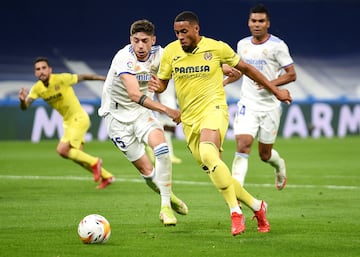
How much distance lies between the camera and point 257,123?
42.0ft

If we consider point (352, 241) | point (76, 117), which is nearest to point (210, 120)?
point (352, 241)

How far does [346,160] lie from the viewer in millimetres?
20547

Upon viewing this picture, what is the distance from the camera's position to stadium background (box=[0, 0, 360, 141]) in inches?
1268

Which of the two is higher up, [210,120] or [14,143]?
[210,120]

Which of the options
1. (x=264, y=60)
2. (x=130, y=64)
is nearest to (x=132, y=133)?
(x=130, y=64)

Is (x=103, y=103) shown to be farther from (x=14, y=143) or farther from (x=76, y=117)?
(x=14, y=143)

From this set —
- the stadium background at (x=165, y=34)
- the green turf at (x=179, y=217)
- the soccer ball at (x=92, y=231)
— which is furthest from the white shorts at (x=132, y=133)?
the stadium background at (x=165, y=34)

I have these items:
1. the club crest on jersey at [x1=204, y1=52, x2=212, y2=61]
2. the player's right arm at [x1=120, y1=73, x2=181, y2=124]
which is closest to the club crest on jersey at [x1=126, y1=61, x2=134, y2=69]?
the player's right arm at [x1=120, y1=73, x2=181, y2=124]

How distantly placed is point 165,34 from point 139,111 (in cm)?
2261

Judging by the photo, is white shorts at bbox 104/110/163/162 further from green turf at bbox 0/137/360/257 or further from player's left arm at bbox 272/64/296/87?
player's left arm at bbox 272/64/296/87

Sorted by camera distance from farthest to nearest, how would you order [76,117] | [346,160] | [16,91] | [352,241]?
1. [16,91]
2. [346,160]
3. [76,117]
4. [352,241]

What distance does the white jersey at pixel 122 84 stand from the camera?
1089cm

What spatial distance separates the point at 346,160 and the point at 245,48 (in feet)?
27.9

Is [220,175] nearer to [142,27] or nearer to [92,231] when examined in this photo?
[92,231]
